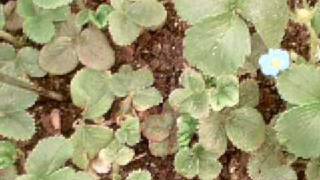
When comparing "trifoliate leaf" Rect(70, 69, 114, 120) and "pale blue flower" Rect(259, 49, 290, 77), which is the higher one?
"pale blue flower" Rect(259, 49, 290, 77)

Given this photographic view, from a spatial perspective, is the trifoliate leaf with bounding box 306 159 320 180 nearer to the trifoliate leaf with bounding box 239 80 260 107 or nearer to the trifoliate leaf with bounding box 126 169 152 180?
the trifoliate leaf with bounding box 239 80 260 107

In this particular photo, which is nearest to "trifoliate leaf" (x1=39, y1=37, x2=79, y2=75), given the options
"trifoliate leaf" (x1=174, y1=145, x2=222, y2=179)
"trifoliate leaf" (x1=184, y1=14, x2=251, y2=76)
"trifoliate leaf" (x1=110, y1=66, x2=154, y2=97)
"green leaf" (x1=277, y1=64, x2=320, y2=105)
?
"trifoliate leaf" (x1=110, y1=66, x2=154, y2=97)

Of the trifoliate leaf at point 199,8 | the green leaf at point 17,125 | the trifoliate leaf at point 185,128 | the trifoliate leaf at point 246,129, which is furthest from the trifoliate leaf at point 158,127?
the trifoliate leaf at point 199,8

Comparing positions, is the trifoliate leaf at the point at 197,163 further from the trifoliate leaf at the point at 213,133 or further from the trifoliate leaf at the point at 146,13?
the trifoliate leaf at the point at 146,13

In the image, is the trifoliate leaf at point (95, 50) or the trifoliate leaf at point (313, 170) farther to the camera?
the trifoliate leaf at point (95, 50)

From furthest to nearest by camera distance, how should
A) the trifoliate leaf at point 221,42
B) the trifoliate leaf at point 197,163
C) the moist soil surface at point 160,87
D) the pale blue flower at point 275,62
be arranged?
1. the moist soil surface at point 160,87
2. the trifoliate leaf at point 197,163
3. the pale blue flower at point 275,62
4. the trifoliate leaf at point 221,42

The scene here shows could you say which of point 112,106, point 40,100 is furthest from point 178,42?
point 40,100

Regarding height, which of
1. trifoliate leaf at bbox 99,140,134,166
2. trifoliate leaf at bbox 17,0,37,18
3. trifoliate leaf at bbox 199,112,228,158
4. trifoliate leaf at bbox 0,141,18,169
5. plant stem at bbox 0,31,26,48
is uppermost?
trifoliate leaf at bbox 17,0,37,18

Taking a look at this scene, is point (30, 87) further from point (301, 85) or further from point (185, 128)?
point (301, 85)
